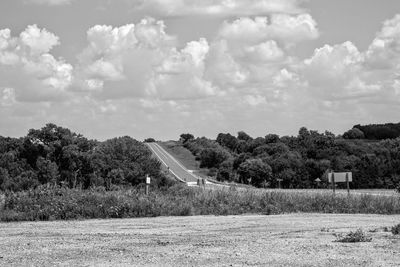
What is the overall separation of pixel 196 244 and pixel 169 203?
1174cm

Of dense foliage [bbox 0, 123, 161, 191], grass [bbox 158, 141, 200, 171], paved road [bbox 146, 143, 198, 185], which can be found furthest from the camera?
grass [bbox 158, 141, 200, 171]

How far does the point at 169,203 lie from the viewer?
91.1ft

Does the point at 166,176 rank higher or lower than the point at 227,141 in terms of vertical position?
lower

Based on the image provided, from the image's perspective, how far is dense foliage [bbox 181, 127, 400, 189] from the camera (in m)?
87.1

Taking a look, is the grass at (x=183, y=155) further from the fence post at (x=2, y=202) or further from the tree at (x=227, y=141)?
the fence post at (x=2, y=202)

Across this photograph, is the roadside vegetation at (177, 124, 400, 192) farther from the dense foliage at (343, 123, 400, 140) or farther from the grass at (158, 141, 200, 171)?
the dense foliage at (343, 123, 400, 140)

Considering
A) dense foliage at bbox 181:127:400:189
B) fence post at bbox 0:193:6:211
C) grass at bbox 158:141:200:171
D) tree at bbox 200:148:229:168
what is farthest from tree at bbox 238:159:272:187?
fence post at bbox 0:193:6:211

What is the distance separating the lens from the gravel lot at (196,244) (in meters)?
13.5

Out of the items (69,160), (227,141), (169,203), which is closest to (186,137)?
(227,141)

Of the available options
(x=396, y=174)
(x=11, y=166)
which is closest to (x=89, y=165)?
(x=11, y=166)

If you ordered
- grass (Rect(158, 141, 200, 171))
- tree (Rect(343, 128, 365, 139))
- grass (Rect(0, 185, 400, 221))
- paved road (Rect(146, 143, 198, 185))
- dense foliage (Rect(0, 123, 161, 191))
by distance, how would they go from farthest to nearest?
tree (Rect(343, 128, 365, 139)) < grass (Rect(158, 141, 200, 171)) < paved road (Rect(146, 143, 198, 185)) < dense foliage (Rect(0, 123, 161, 191)) < grass (Rect(0, 185, 400, 221))

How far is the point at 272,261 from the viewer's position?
13359mm

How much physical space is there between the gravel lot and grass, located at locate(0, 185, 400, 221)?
6.81 ft

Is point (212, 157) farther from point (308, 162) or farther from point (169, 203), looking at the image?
point (169, 203)
